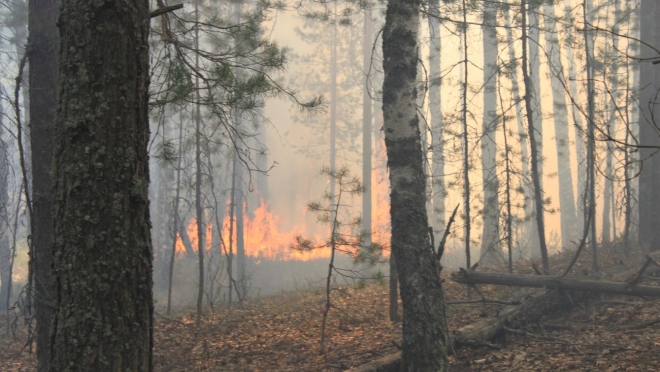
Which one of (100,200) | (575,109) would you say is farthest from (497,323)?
(575,109)

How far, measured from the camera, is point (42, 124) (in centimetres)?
609

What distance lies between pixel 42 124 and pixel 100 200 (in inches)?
161

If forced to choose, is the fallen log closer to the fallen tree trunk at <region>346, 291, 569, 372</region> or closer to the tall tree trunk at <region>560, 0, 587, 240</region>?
the fallen tree trunk at <region>346, 291, 569, 372</region>

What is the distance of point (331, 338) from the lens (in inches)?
307

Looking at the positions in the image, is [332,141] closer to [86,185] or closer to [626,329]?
[626,329]

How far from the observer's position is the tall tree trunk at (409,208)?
5.39m

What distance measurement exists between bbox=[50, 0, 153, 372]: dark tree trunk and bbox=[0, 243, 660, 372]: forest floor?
3754mm

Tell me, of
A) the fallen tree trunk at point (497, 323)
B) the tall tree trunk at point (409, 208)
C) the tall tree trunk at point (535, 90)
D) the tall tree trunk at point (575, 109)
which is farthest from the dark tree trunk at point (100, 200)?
the tall tree trunk at point (535, 90)

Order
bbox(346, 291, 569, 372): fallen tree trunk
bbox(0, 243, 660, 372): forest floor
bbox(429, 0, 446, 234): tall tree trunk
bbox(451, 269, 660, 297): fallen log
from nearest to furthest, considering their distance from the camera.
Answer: bbox(346, 291, 569, 372): fallen tree trunk → bbox(0, 243, 660, 372): forest floor → bbox(451, 269, 660, 297): fallen log → bbox(429, 0, 446, 234): tall tree trunk

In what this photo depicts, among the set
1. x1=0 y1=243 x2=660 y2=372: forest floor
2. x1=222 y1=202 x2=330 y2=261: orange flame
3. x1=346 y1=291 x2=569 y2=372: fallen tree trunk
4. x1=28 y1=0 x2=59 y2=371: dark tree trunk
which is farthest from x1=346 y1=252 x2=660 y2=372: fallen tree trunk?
x1=222 y1=202 x2=330 y2=261: orange flame

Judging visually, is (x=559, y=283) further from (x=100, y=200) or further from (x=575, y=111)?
(x=575, y=111)

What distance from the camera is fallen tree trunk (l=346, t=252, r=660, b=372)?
5781 mm

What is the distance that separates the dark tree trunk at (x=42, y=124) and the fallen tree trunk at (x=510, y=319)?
3957 mm

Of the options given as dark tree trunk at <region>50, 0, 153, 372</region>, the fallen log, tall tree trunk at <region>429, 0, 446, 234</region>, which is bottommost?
the fallen log
